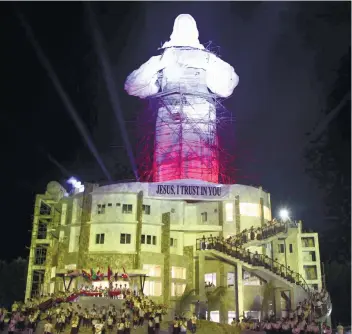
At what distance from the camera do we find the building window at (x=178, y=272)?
45.2 m

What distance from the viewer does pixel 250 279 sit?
149 feet

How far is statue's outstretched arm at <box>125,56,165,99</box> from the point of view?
59406 mm

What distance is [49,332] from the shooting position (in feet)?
88.2

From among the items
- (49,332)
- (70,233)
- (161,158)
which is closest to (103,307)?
(49,332)

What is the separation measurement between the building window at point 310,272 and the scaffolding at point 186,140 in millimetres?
14244

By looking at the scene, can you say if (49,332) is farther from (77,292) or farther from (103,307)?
(77,292)

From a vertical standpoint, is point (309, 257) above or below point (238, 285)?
above

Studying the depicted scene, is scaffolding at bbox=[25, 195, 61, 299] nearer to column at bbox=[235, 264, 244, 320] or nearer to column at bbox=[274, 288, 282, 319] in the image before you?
column at bbox=[235, 264, 244, 320]

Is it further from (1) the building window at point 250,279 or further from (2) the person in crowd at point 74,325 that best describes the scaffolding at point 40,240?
(2) the person in crowd at point 74,325

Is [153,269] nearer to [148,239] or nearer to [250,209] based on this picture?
[148,239]

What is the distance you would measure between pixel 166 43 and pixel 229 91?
10.8m

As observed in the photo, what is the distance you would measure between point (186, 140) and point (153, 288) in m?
20.0

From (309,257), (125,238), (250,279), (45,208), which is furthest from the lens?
(45,208)

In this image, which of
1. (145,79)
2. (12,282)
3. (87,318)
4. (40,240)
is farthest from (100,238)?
(12,282)
